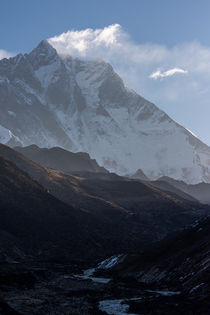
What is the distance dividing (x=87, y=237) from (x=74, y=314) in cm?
8121

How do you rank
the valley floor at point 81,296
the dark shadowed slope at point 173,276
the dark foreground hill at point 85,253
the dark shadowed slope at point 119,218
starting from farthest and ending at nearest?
the dark shadowed slope at point 119,218 → the dark foreground hill at point 85,253 → the dark shadowed slope at point 173,276 → the valley floor at point 81,296

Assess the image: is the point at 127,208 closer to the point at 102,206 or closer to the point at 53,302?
the point at 102,206

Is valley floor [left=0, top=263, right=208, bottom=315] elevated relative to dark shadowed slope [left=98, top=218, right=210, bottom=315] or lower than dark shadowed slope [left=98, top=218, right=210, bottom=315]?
lower

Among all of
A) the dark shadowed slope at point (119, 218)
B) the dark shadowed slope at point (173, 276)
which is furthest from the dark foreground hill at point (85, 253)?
the dark shadowed slope at point (173, 276)

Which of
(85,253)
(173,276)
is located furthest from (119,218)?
(173,276)

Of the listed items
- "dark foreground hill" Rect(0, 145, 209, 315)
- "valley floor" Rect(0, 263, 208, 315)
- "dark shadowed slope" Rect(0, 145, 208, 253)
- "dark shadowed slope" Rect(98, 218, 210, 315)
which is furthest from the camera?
"dark shadowed slope" Rect(0, 145, 208, 253)

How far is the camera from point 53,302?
4753cm

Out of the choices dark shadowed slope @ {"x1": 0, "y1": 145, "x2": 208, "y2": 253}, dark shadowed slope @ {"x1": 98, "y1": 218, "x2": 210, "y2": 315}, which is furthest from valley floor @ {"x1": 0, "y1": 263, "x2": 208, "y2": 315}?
dark shadowed slope @ {"x1": 0, "y1": 145, "x2": 208, "y2": 253}

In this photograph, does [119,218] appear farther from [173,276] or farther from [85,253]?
[173,276]

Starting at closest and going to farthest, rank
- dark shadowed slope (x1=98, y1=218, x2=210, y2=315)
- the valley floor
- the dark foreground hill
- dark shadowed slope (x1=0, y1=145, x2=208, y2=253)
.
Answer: the valley floor < dark shadowed slope (x1=98, y1=218, x2=210, y2=315) < the dark foreground hill < dark shadowed slope (x1=0, y1=145, x2=208, y2=253)

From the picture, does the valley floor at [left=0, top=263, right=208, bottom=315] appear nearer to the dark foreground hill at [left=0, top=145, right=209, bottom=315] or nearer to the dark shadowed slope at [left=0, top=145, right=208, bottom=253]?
the dark foreground hill at [left=0, top=145, right=209, bottom=315]

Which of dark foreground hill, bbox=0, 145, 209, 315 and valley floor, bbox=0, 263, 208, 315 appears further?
dark foreground hill, bbox=0, 145, 209, 315

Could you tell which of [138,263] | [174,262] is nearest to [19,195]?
[138,263]

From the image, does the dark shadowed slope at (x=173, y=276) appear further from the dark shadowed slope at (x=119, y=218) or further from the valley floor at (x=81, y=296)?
the dark shadowed slope at (x=119, y=218)
